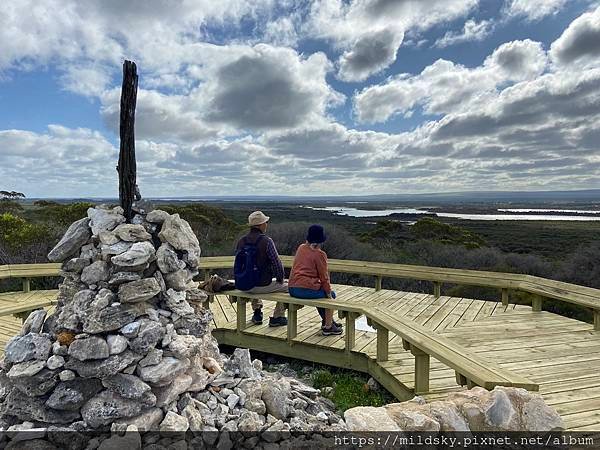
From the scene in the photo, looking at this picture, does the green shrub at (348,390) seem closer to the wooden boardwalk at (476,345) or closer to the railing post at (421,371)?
the wooden boardwalk at (476,345)

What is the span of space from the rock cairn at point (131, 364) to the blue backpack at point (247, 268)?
1635 mm

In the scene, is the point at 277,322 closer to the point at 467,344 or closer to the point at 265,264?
the point at 265,264

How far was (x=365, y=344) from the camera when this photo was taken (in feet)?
15.3

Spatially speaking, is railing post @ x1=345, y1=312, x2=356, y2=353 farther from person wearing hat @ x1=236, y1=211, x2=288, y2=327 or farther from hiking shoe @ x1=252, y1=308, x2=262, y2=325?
hiking shoe @ x1=252, y1=308, x2=262, y2=325

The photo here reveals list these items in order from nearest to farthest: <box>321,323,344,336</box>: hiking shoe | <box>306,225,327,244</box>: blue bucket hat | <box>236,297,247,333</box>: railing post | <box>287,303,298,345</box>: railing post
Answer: <box>306,225,327,244</box>: blue bucket hat, <box>287,303,298,345</box>: railing post, <box>321,323,344,336</box>: hiking shoe, <box>236,297,247,333</box>: railing post

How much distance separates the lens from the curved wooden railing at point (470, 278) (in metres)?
5.11

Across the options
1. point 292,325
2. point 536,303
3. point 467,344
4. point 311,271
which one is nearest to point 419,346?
point 467,344

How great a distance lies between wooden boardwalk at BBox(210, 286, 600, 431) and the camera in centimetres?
337

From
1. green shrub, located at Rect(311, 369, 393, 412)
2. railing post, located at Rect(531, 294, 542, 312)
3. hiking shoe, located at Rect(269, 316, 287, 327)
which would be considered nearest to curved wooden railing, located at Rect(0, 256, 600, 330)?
railing post, located at Rect(531, 294, 542, 312)

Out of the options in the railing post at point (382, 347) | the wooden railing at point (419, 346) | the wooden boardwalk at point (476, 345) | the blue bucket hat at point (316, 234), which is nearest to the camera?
the wooden railing at point (419, 346)

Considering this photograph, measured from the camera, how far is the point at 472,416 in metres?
2.46

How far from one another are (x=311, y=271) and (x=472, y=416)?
2.55 meters

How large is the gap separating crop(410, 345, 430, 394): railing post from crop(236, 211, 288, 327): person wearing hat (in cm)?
201

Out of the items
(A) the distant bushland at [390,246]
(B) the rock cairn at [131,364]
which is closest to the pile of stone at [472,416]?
(B) the rock cairn at [131,364]
